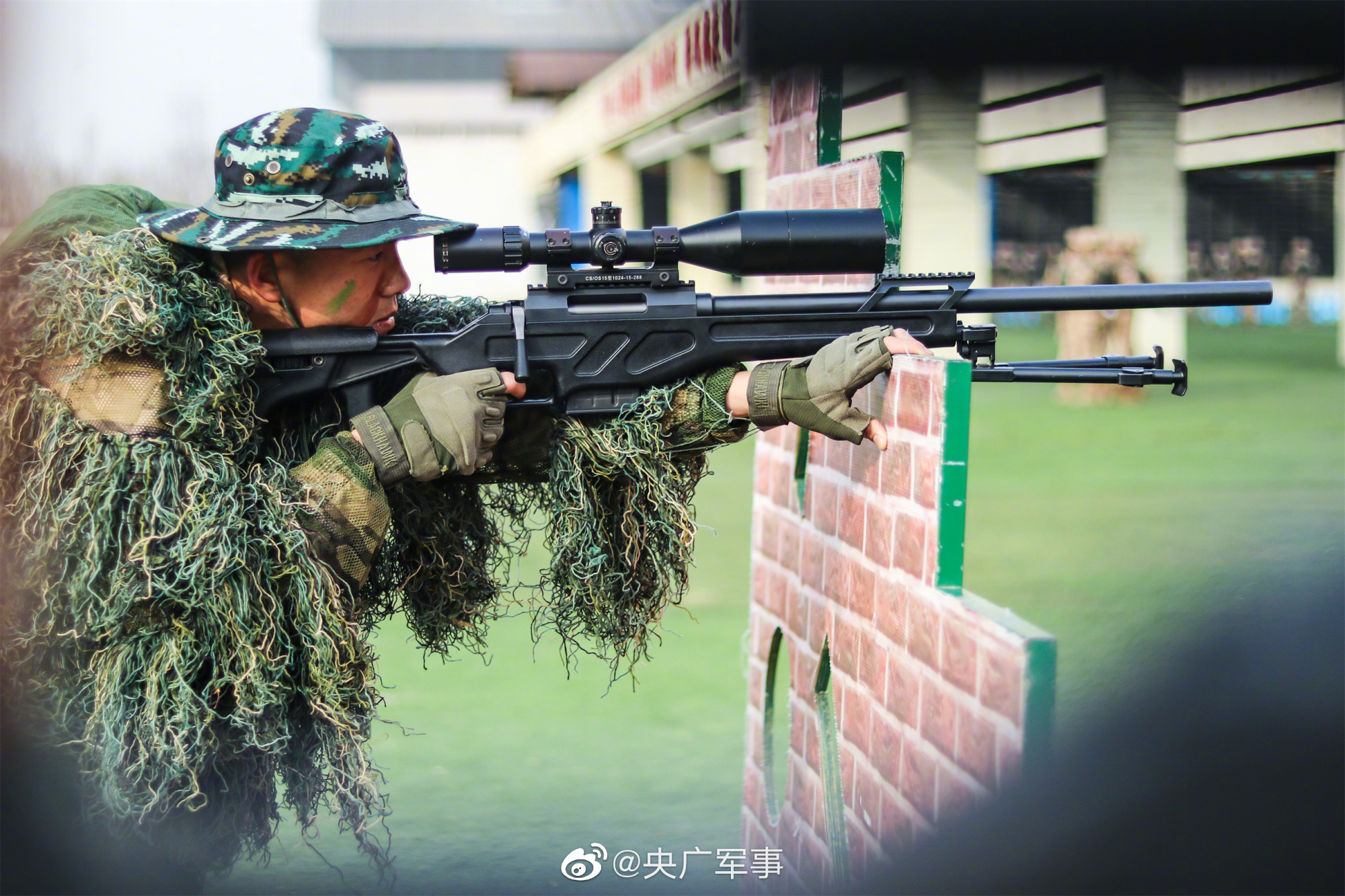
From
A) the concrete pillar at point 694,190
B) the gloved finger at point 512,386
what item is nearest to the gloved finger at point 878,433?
the gloved finger at point 512,386

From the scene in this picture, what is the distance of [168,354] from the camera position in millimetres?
1904

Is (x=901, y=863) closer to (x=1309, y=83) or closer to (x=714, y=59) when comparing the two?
(x=1309, y=83)

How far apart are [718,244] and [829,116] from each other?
0.79m

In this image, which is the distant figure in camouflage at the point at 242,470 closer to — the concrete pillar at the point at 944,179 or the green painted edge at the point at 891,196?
the green painted edge at the point at 891,196

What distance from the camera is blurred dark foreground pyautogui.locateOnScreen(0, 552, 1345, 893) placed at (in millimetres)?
1620

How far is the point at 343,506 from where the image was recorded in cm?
204

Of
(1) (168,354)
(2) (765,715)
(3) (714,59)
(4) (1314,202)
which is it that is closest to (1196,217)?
(4) (1314,202)

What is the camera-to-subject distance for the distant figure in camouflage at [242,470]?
1874 millimetres

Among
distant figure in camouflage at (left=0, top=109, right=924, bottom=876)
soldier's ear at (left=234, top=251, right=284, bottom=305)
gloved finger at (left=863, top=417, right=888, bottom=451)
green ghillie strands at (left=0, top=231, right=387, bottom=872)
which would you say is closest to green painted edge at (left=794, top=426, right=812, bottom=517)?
distant figure in camouflage at (left=0, top=109, right=924, bottom=876)

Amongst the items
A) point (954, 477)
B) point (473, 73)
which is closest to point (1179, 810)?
point (954, 477)

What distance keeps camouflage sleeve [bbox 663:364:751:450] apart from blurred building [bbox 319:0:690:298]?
90cm

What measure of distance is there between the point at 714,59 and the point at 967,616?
3458mm

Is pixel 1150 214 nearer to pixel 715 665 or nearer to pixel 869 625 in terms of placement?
pixel 715 665

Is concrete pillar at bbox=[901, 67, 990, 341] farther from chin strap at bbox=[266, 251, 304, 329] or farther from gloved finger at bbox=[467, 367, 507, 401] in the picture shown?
chin strap at bbox=[266, 251, 304, 329]
